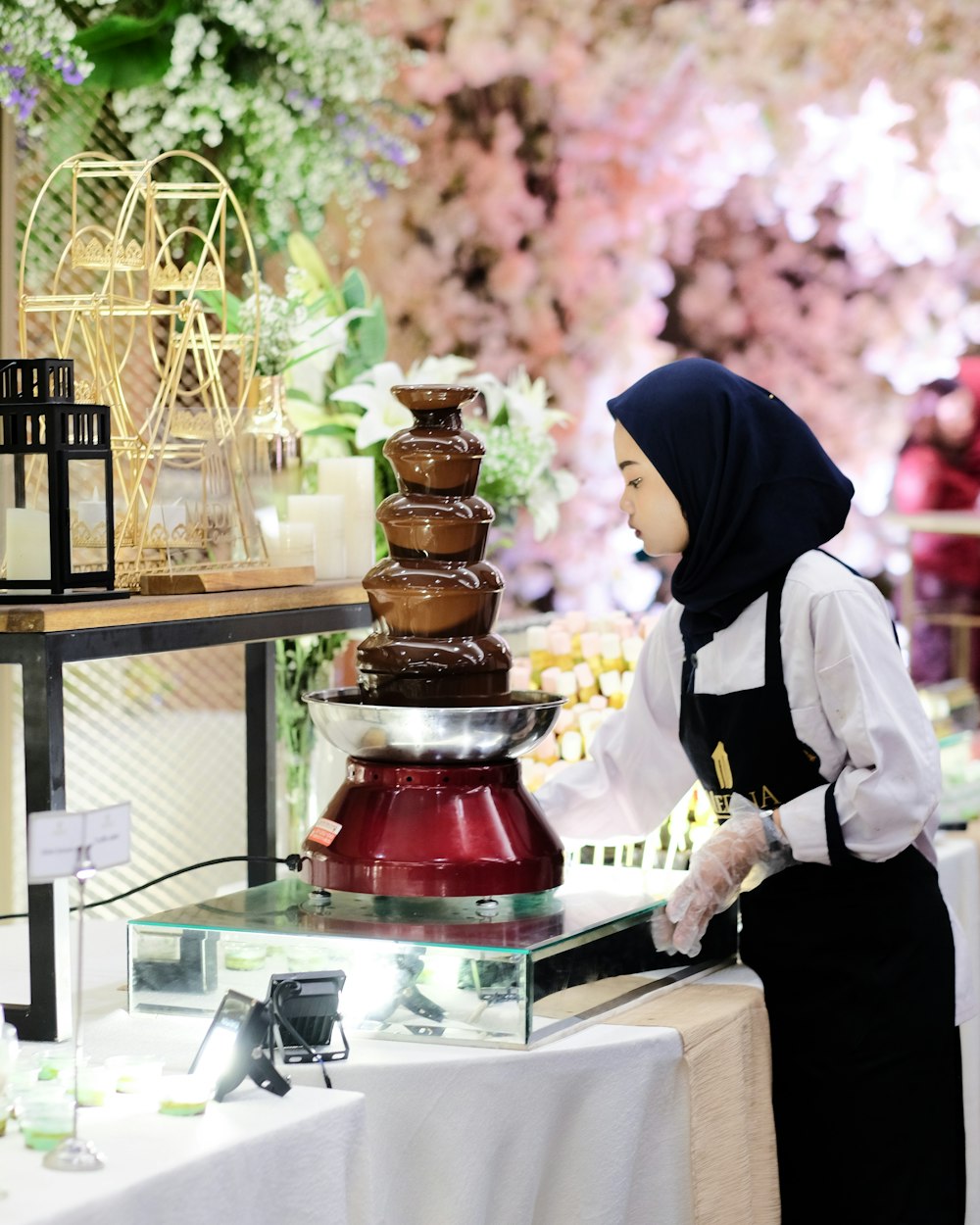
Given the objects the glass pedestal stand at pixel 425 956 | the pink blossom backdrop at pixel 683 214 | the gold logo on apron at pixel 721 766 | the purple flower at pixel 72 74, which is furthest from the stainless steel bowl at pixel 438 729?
the pink blossom backdrop at pixel 683 214

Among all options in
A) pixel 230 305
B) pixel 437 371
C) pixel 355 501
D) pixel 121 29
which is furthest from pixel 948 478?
pixel 355 501

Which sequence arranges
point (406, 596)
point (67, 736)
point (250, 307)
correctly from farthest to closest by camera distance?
point (67, 736) < point (250, 307) < point (406, 596)

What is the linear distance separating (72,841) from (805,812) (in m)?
0.98

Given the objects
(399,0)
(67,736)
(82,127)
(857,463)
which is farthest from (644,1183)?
(399,0)

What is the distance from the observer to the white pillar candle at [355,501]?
2.75 m

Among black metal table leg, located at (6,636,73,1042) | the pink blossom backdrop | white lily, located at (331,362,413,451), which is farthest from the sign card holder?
the pink blossom backdrop

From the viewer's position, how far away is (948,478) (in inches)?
196

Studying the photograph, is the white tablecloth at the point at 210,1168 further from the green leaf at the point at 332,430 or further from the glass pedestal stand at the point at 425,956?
the green leaf at the point at 332,430

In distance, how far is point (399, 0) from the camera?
5074mm

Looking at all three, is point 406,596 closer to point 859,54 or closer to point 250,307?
point 250,307

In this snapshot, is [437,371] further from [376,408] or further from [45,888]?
[45,888]

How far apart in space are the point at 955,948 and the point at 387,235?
3.31 metres

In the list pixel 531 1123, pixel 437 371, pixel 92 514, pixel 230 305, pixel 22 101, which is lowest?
pixel 531 1123

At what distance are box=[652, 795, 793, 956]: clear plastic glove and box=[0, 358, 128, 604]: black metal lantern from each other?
781 mm
